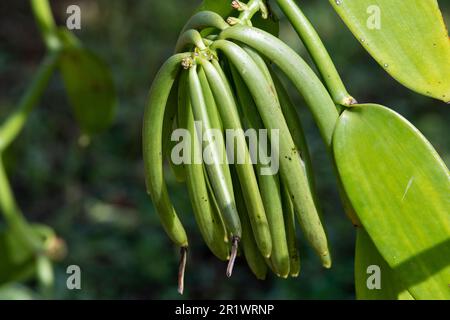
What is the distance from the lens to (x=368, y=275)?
0.94 metres

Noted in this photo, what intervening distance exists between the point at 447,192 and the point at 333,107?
0.16 meters

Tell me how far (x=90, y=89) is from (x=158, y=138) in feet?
2.96

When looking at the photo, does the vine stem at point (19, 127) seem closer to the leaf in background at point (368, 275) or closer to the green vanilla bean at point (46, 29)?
the green vanilla bean at point (46, 29)

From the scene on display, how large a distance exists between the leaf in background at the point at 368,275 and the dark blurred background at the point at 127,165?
103 centimetres

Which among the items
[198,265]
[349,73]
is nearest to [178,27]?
[349,73]

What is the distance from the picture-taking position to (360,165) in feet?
2.77

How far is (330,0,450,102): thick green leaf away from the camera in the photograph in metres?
0.84

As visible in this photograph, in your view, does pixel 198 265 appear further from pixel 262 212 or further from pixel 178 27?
pixel 262 212

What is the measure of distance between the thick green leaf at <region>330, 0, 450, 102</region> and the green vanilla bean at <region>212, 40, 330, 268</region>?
0.28 ft

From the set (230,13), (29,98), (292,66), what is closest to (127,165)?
(29,98)

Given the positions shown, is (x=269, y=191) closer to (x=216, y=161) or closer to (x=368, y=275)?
(x=216, y=161)

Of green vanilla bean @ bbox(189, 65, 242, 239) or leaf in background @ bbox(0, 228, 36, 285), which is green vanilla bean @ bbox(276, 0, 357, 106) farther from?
leaf in background @ bbox(0, 228, 36, 285)

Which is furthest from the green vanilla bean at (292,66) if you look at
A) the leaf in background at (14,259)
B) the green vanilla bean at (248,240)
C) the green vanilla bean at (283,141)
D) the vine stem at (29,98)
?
the leaf in background at (14,259)

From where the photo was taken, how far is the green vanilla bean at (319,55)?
2.85ft
